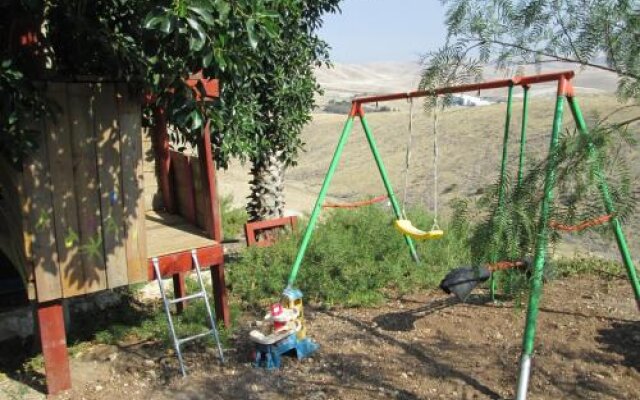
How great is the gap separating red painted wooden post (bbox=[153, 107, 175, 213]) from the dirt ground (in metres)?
1.94

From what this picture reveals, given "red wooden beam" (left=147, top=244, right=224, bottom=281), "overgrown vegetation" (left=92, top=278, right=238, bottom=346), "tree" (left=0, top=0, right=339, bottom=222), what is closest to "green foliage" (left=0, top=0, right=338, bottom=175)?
"tree" (left=0, top=0, right=339, bottom=222)

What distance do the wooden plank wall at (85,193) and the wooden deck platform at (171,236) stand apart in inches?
18.5

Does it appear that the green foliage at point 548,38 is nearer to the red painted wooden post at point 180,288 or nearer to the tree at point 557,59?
the tree at point 557,59

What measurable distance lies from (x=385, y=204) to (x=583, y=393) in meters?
9.41

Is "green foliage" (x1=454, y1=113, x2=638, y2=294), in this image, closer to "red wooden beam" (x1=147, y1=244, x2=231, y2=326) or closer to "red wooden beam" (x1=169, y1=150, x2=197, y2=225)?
"red wooden beam" (x1=147, y1=244, x2=231, y2=326)

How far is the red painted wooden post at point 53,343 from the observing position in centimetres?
445

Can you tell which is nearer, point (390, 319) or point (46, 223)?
point (46, 223)

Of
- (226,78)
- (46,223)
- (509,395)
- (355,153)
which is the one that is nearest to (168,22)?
(226,78)

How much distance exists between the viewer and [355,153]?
22266 millimetres

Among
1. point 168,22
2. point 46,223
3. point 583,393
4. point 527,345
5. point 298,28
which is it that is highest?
point 298,28

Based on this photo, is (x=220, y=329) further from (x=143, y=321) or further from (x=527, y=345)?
(x=527, y=345)

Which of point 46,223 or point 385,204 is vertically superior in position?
point 46,223

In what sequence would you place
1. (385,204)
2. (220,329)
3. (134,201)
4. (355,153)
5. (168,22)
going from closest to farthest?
1. (168,22)
2. (134,201)
3. (220,329)
4. (385,204)
5. (355,153)

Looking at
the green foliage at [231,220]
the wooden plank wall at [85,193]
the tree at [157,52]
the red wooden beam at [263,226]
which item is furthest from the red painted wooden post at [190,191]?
the green foliage at [231,220]
